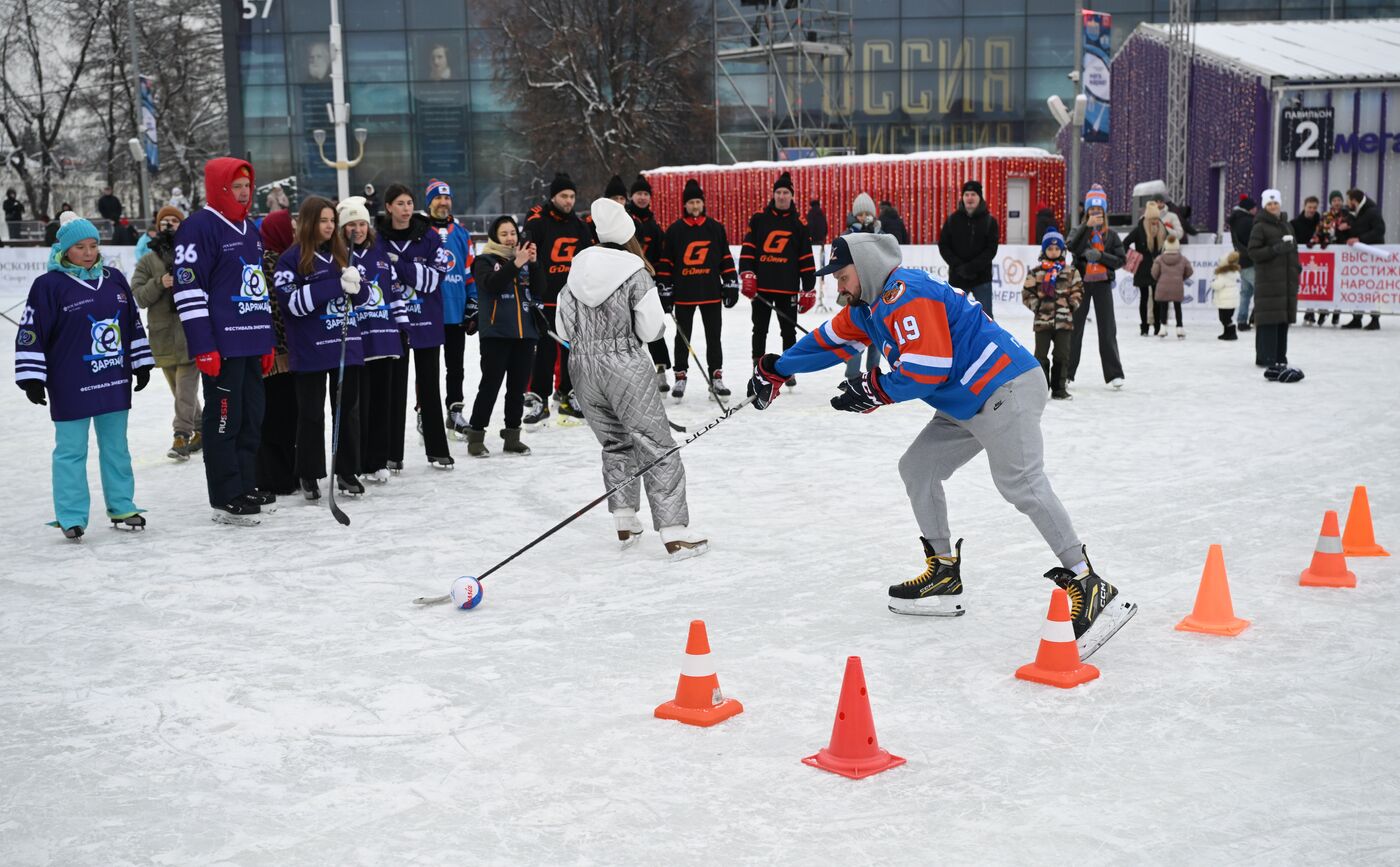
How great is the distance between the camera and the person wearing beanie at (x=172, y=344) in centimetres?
951

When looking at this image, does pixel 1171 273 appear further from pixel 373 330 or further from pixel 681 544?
pixel 681 544

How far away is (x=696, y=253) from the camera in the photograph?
11797mm

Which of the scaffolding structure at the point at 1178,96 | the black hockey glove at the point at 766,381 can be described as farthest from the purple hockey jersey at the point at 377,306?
the scaffolding structure at the point at 1178,96

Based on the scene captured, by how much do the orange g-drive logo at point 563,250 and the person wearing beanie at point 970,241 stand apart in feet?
12.7

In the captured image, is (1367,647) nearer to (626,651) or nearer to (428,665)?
(626,651)

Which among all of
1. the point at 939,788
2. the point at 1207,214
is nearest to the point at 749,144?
the point at 1207,214

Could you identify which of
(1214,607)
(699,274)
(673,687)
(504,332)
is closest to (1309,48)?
(699,274)

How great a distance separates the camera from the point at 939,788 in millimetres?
3791

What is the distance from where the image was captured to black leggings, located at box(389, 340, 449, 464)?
346 inches

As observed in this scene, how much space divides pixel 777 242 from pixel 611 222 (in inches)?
210

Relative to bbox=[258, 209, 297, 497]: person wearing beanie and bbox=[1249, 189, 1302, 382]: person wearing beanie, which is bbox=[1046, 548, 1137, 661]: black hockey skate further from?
bbox=[1249, 189, 1302, 382]: person wearing beanie

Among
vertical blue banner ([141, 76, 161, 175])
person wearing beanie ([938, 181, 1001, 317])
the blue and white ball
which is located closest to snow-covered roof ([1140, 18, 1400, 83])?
person wearing beanie ([938, 181, 1001, 317])

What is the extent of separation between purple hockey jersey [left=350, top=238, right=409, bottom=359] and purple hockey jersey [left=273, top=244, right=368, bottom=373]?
0.44 feet

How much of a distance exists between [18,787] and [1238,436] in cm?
829
